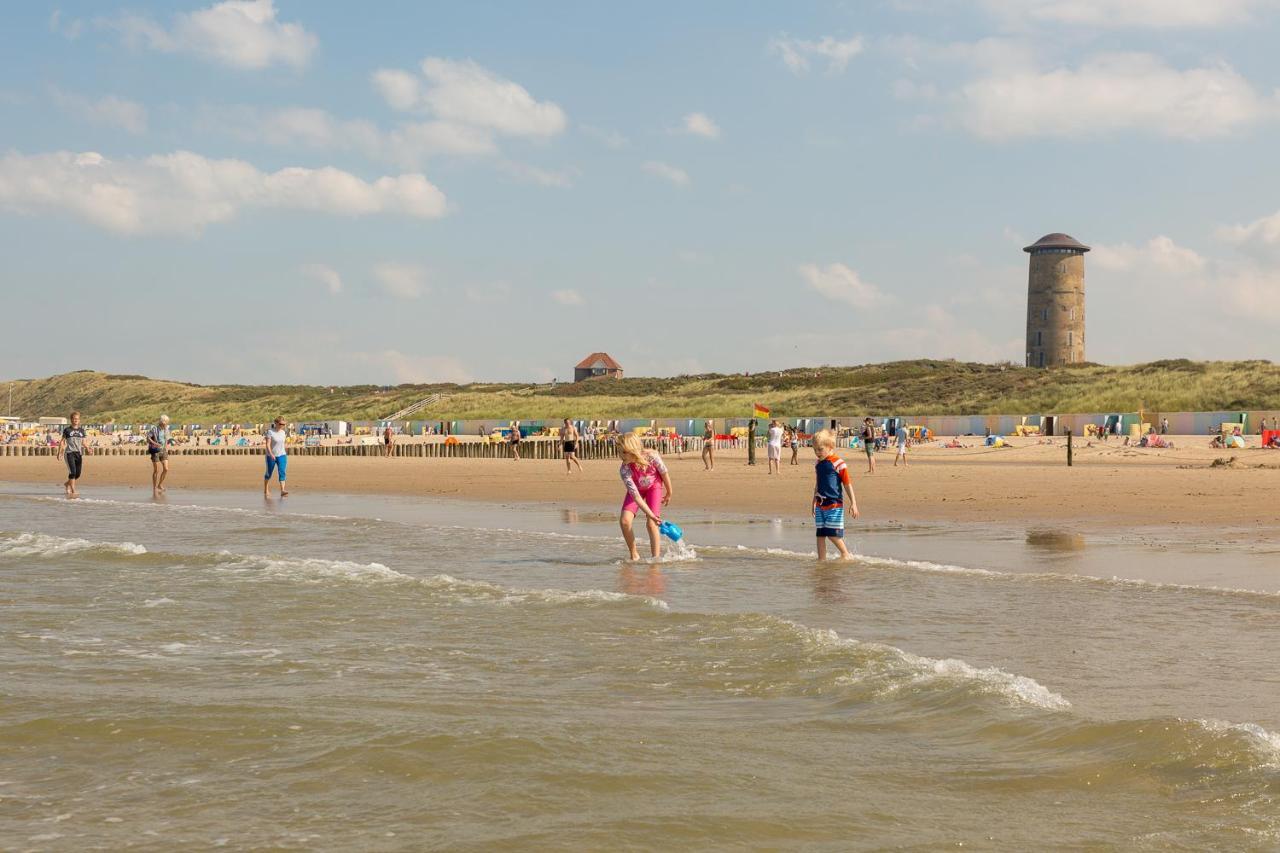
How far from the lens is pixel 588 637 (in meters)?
7.87

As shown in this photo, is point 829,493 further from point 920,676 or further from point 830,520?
point 920,676

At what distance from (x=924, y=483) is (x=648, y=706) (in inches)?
791

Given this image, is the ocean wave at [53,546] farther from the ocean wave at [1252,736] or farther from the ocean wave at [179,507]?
the ocean wave at [1252,736]

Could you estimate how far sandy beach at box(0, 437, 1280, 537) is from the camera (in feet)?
59.1

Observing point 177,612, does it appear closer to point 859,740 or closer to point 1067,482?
point 859,740

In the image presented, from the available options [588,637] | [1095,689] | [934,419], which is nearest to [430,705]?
[588,637]

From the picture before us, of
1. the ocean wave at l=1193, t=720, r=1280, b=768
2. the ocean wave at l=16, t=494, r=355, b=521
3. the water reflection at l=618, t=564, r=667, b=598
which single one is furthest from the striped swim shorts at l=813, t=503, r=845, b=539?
the ocean wave at l=16, t=494, r=355, b=521

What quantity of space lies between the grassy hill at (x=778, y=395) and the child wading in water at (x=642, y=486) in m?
50.8

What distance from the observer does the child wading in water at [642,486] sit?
39.7ft

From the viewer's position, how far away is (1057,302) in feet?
292

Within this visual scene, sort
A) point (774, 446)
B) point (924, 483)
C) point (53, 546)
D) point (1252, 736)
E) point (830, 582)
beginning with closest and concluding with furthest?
1. point (1252, 736)
2. point (830, 582)
3. point (53, 546)
4. point (924, 483)
5. point (774, 446)

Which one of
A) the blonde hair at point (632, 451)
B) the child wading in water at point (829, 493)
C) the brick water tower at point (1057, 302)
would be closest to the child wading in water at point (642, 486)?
the blonde hair at point (632, 451)

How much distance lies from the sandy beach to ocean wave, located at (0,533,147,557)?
9.00 metres

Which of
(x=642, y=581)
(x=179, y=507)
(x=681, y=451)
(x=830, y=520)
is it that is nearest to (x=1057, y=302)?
(x=681, y=451)
